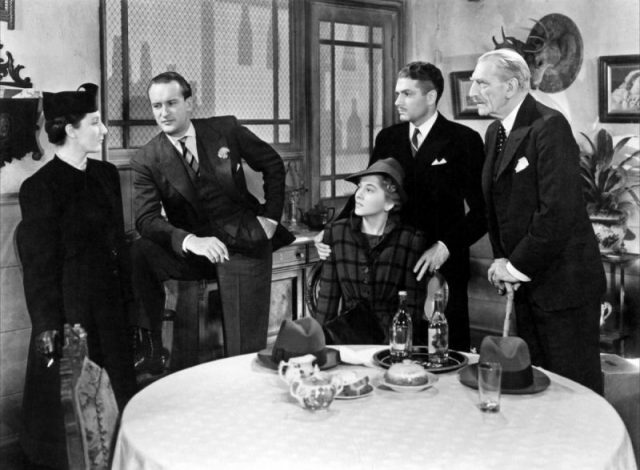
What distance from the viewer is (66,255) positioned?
10.1ft

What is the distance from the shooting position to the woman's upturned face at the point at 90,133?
312cm

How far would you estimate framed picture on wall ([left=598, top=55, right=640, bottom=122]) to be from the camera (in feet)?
13.0

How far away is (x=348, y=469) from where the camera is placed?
170 centimetres

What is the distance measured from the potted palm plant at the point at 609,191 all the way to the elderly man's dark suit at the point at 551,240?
92 cm

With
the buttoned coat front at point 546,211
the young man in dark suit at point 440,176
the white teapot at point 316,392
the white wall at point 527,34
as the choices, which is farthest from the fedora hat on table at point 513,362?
the white wall at point 527,34

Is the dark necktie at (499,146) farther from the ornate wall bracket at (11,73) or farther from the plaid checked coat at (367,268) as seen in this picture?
the ornate wall bracket at (11,73)

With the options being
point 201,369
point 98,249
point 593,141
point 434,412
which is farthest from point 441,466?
point 593,141

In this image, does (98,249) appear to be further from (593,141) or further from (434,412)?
(593,141)

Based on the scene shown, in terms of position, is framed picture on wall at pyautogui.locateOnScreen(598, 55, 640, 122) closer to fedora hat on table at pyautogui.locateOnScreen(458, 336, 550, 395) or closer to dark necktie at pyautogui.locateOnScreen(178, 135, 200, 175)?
dark necktie at pyautogui.locateOnScreen(178, 135, 200, 175)

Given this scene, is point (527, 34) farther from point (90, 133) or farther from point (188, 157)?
point (90, 133)

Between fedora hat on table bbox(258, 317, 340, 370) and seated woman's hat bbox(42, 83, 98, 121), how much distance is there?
1319 mm

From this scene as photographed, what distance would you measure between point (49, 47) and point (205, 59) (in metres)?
0.83

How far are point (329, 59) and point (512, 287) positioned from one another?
5.91 ft

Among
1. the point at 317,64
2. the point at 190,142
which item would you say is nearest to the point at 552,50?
the point at 317,64
